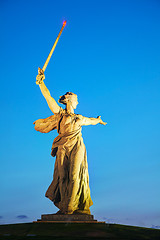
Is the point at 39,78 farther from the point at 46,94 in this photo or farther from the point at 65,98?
the point at 65,98

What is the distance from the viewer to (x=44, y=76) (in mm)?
12273

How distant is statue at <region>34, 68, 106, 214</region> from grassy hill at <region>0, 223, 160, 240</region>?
2111mm

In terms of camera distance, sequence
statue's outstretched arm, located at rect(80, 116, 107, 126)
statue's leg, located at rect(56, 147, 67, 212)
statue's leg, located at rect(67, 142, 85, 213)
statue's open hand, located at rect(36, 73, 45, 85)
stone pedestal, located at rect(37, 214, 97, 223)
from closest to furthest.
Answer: stone pedestal, located at rect(37, 214, 97, 223)
statue's leg, located at rect(67, 142, 85, 213)
statue's leg, located at rect(56, 147, 67, 212)
statue's open hand, located at rect(36, 73, 45, 85)
statue's outstretched arm, located at rect(80, 116, 107, 126)

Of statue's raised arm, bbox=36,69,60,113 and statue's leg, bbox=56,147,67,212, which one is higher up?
statue's raised arm, bbox=36,69,60,113

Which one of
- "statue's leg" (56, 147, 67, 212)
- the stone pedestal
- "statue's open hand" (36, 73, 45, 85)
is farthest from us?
"statue's open hand" (36, 73, 45, 85)

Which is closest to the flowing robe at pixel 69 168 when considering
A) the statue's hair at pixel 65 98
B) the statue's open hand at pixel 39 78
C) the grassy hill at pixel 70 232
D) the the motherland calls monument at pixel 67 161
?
the the motherland calls monument at pixel 67 161

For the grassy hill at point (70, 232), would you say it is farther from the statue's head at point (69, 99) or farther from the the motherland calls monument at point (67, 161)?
the statue's head at point (69, 99)

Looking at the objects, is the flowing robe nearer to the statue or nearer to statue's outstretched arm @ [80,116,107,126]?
the statue

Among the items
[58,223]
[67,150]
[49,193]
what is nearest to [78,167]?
[67,150]

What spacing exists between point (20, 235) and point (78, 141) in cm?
502

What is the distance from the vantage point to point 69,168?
11.7 m

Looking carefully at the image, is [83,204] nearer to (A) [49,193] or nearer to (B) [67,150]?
(A) [49,193]

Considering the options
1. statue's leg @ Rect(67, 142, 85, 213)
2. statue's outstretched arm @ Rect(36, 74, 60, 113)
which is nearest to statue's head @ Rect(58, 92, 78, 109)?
statue's outstretched arm @ Rect(36, 74, 60, 113)

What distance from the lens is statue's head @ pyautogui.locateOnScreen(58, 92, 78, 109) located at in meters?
13.0
